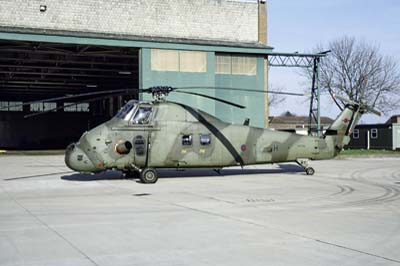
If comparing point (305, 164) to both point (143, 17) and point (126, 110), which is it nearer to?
point (126, 110)

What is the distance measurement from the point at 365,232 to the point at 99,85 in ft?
169

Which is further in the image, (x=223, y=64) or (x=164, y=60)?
(x=223, y=64)

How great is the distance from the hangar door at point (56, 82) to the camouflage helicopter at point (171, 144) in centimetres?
184

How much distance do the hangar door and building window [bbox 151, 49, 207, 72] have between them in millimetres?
1963

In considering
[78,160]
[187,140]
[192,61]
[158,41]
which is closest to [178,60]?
[192,61]

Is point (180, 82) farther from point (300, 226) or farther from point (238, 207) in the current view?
point (300, 226)

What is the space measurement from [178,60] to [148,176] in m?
17.9

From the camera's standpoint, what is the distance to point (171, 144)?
18234mm

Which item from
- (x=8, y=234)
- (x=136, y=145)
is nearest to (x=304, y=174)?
(x=136, y=145)

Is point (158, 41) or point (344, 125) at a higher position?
point (158, 41)

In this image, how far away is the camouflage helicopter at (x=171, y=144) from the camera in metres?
17.3

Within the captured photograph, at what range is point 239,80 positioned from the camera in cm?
3631

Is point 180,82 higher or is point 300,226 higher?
point 180,82

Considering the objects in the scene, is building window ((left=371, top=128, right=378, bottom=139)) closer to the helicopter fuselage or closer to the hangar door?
the hangar door
